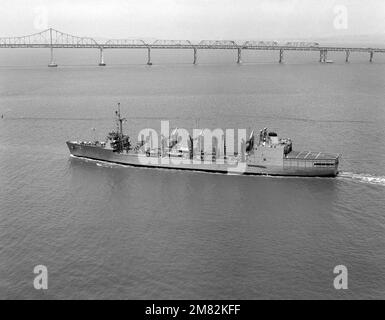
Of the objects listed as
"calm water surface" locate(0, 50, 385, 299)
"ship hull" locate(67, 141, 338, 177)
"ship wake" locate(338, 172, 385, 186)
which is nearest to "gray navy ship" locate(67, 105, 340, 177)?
"ship hull" locate(67, 141, 338, 177)

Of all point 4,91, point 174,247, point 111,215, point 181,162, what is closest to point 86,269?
point 174,247

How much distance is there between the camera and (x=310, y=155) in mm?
70125

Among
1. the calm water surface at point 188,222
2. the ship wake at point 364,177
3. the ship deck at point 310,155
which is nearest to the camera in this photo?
the calm water surface at point 188,222

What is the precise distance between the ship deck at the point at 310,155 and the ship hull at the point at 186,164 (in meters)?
2.44

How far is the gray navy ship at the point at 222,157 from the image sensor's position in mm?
66062

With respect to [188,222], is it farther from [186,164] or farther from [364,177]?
[364,177]

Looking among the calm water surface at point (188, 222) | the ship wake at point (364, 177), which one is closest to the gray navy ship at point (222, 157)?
the ship wake at point (364, 177)

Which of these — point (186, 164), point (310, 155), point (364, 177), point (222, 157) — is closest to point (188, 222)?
point (186, 164)

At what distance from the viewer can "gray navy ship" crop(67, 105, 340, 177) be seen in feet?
217

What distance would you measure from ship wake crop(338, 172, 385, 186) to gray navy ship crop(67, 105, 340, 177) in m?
1.52

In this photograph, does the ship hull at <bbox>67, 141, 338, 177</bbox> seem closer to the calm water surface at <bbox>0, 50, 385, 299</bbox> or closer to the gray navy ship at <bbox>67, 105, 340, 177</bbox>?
the gray navy ship at <bbox>67, 105, 340, 177</bbox>

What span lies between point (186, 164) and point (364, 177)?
24.4 meters

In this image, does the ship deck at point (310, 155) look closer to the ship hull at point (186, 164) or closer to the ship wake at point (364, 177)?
the ship hull at point (186, 164)

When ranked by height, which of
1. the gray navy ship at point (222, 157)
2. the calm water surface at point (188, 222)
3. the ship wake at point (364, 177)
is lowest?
the calm water surface at point (188, 222)
